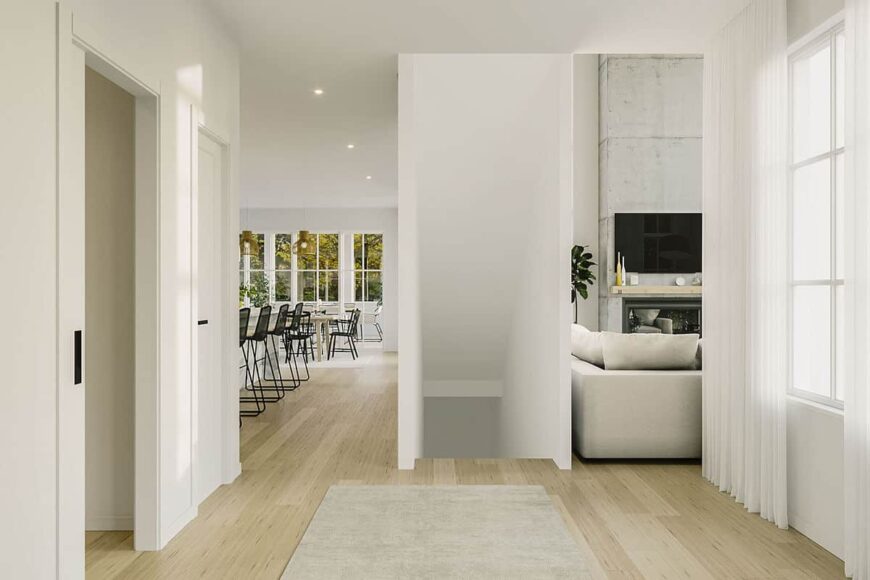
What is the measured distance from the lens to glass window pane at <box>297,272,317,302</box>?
1307 cm

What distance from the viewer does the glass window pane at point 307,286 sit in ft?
42.9

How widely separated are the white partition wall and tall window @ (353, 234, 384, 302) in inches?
253

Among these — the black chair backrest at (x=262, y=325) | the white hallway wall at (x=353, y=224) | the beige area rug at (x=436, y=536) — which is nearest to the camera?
the beige area rug at (x=436, y=536)

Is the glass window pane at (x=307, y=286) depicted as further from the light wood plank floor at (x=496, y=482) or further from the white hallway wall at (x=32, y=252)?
the white hallway wall at (x=32, y=252)

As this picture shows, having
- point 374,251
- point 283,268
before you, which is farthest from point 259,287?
point 374,251

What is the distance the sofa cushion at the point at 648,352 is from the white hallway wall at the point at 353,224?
830 centimetres

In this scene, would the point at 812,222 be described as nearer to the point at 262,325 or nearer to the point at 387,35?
the point at 387,35

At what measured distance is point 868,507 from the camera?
241 cm

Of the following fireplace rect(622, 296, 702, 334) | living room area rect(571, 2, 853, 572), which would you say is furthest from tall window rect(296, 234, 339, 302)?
living room area rect(571, 2, 853, 572)

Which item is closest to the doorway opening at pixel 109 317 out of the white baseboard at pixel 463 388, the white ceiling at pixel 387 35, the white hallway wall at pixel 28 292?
the white ceiling at pixel 387 35

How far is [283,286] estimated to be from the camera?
1310 cm

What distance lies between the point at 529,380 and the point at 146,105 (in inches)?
144

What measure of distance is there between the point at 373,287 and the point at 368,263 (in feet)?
1.68

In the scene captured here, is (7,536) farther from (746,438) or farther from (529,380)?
(529,380)
